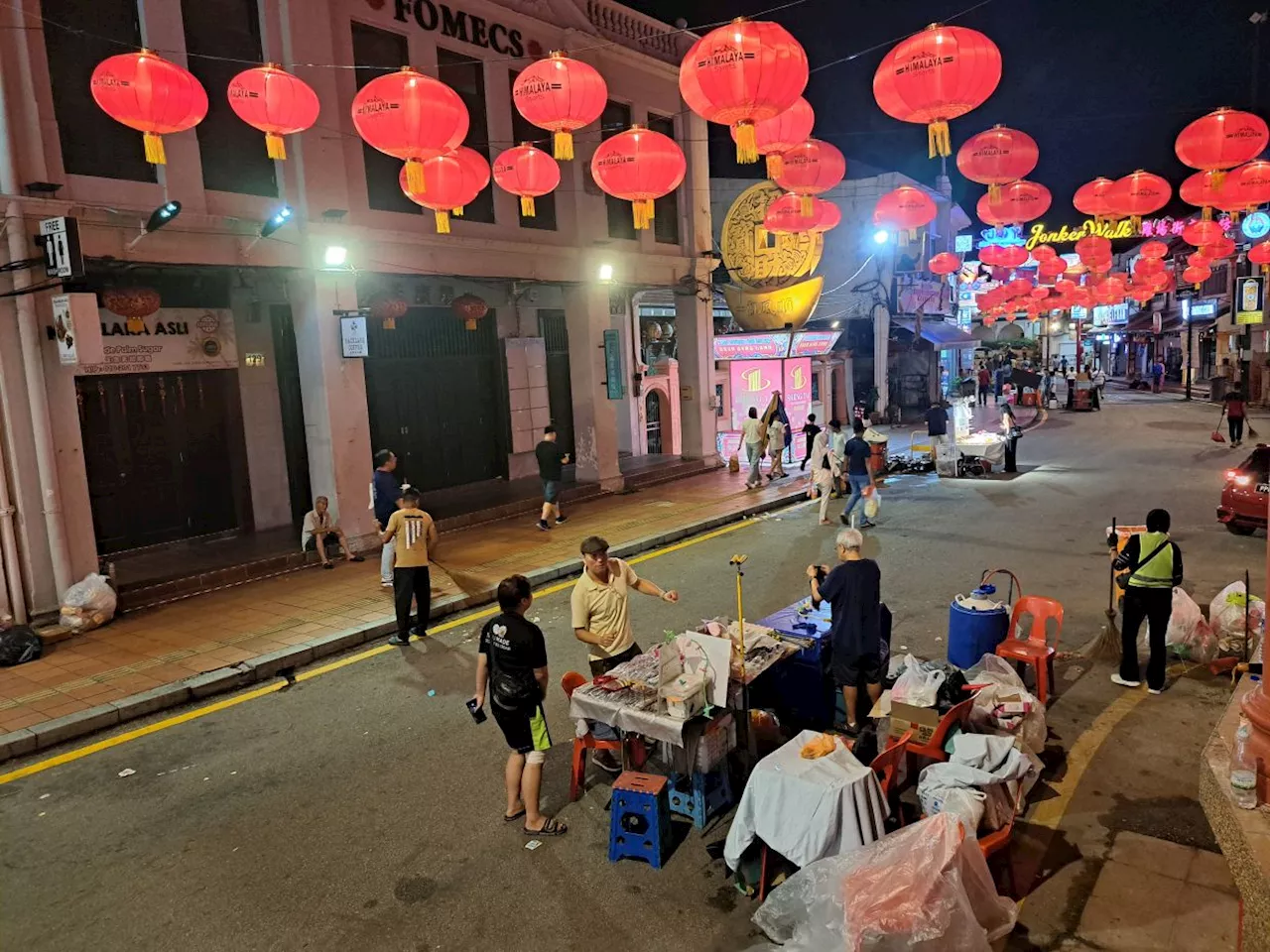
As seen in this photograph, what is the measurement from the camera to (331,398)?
13.4 m

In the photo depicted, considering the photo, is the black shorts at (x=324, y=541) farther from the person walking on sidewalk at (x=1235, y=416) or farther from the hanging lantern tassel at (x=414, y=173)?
the person walking on sidewalk at (x=1235, y=416)

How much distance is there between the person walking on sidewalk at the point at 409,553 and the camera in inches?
366

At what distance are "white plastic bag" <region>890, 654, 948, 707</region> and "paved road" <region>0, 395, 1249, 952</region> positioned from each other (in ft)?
3.39

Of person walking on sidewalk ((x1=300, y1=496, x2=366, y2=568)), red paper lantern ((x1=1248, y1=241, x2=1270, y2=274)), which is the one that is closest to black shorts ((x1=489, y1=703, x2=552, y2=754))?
person walking on sidewalk ((x1=300, y1=496, x2=366, y2=568))

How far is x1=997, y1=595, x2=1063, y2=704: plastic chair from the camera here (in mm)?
7160

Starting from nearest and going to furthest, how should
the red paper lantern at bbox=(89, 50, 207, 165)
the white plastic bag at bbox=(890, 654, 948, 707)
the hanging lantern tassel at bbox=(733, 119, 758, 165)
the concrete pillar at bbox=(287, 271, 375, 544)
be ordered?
1. the white plastic bag at bbox=(890, 654, 948, 707)
2. the hanging lantern tassel at bbox=(733, 119, 758, 165)
3. the red paper lantern at bbox=(89, 50, 207, 165)
4. the concrete pillar at bbox=(287, 271, 375, 544)

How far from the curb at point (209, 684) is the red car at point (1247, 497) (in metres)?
10.8

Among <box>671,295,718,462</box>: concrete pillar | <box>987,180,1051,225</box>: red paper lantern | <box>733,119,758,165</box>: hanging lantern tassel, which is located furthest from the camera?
<box>671,295,718,462</box>: concrete pillar

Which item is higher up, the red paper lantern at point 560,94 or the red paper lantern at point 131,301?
the red paper lantern at point 560,94

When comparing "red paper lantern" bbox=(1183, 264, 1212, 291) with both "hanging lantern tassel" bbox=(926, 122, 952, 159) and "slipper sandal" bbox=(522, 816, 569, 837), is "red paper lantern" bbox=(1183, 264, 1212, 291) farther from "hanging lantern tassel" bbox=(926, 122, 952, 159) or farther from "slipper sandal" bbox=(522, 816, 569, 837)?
"slipper sandal" bbox=(522, 816, 569, 837)

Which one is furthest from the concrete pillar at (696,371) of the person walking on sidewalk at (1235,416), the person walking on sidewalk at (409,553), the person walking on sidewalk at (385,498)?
the person walking on sidewalk at (1235,416)

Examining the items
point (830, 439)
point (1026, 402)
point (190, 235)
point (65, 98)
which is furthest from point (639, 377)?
point (1026, 402)

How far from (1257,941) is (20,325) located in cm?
1259

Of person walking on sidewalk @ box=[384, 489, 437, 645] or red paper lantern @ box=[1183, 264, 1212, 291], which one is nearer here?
person walking on sidewalk @ box=[384, 489, 437, 645]
